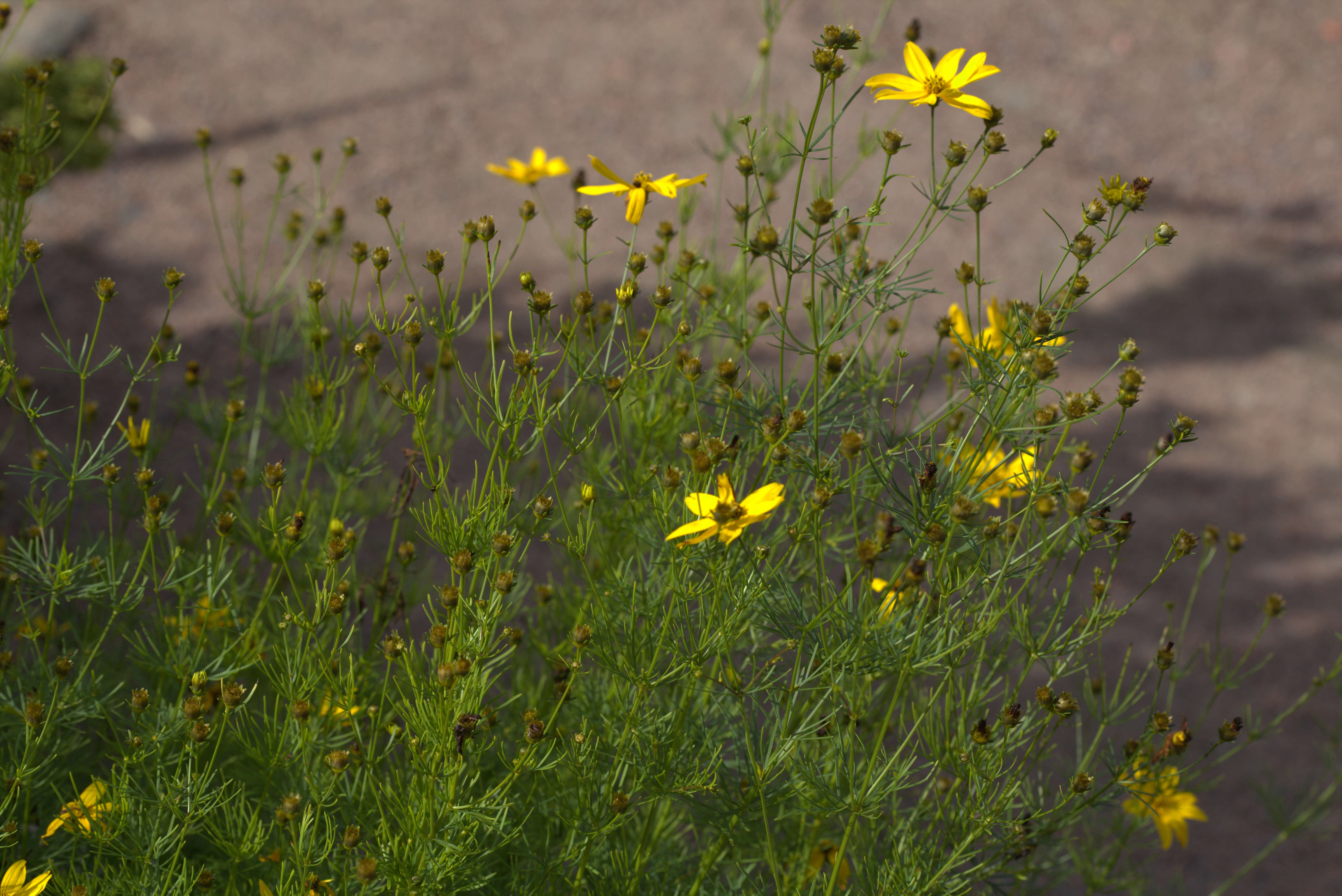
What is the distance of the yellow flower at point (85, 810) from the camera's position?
1.46 m

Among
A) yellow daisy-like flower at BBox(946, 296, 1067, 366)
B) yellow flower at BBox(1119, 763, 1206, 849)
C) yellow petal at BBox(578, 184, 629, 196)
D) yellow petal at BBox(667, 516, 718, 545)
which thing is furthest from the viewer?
yellow flower at BBox(1119, 763, 1206, 849)

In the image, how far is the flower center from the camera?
1.26 metres

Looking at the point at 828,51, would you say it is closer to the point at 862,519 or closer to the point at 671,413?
the point at 671,413

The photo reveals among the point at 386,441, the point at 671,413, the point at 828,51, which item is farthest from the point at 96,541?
the point at 828,51

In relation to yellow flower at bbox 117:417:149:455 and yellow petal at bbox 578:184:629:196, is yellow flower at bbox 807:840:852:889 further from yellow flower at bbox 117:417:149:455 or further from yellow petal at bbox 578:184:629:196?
yellow flower at bbox 117:417:149:455

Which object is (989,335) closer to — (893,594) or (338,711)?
(893,594)

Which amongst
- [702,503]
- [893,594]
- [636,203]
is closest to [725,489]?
[702,503]

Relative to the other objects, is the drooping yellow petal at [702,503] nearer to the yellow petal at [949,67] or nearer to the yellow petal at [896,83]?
the yellow petal at [896,83]

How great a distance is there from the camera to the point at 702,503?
131 cm

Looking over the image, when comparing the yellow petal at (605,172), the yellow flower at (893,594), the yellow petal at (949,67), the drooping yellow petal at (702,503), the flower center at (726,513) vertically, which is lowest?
the yellow flower at (893,594)

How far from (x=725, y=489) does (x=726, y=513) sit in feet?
0.22

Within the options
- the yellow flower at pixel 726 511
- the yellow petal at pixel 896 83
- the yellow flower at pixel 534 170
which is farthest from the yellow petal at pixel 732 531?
the yellow flower at pixel 534 170

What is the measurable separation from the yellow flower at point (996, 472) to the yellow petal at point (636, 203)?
57cm

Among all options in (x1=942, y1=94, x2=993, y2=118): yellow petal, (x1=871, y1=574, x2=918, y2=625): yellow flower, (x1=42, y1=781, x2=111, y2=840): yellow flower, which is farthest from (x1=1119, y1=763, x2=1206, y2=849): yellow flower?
(x1=42, y1=781, x2=111, y2=840): yellow flower
